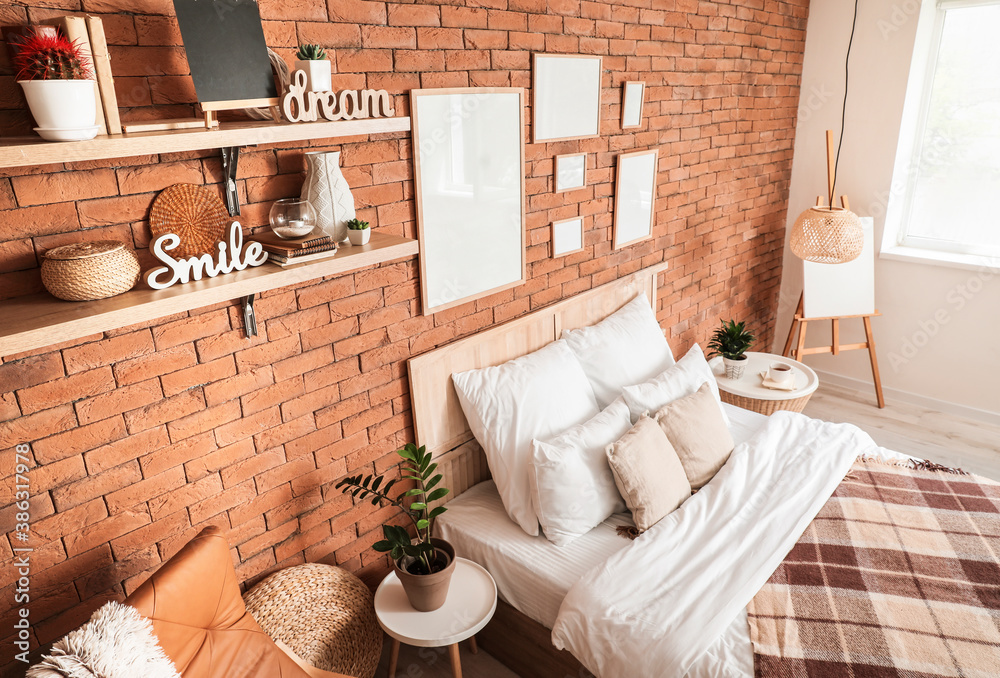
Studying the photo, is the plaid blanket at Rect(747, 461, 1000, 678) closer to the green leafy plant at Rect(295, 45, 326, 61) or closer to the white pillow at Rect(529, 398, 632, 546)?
the white pillow at Rect(529, 398, 632, 546)

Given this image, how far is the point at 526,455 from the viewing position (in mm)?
2156

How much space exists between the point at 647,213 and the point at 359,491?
71.8 inches

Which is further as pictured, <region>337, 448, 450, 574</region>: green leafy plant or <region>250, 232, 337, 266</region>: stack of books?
<region>337, 448, 450, 574</region>: green leafy plant

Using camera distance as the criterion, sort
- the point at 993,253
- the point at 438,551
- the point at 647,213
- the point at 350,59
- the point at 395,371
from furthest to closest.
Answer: the point at 993,253 < the point at 647,213 < the point at 395,371 < the point at 438,551 < the point at 350,59

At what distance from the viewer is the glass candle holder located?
154 centimetres

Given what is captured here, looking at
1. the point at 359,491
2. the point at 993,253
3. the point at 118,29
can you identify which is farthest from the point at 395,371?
the point at 993,253

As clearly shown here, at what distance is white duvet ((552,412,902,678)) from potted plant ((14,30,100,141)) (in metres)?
1.59

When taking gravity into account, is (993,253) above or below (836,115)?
below

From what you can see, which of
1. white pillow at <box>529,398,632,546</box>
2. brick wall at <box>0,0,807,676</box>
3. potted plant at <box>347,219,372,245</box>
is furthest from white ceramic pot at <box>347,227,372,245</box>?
white pillow at <box>529,398,632,546</box>

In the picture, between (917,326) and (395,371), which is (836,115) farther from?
(395,371)

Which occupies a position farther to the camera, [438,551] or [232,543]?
[438,551]

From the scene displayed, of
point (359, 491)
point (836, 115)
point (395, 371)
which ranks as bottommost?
point (359, 491)

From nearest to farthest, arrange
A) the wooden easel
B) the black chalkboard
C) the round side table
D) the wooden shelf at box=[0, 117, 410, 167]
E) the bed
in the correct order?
the wooden shelf at box=[0, 117, 410, 167] → the black chalkboard → the bed → the round side table → the wooden easel

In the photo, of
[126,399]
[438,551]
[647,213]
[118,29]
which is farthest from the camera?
[647,213]
